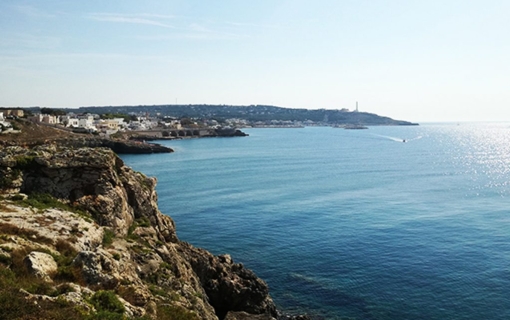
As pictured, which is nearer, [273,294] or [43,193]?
[43,193]

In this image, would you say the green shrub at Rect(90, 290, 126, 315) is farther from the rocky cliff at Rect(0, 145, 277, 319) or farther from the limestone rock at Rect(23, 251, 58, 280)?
the limestone rock at Rect(23, 251, 58, 280)

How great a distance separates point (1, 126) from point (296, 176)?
63864 mm

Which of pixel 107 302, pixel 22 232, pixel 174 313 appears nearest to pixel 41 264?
pixel 107 302

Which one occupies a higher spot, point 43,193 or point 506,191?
point 43,193

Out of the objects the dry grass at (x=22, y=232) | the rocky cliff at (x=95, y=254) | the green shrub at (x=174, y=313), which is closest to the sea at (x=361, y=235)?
the rocky cliff at (x=95, y=254)

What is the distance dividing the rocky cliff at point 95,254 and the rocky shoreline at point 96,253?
48mm

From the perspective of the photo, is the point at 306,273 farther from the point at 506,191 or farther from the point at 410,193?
the point at 506,191

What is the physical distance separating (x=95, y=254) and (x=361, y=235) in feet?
99.9

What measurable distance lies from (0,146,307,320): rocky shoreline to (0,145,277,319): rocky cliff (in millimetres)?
48

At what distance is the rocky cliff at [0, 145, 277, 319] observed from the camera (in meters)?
12.9

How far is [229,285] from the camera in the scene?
87.5 ft

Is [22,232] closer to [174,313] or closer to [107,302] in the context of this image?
[107,302]

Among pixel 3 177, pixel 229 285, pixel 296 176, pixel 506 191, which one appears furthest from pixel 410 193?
pixel 3 177

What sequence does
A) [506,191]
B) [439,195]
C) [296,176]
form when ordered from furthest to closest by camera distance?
1. [296,176]
2. [506,191]
3. [439,195]
